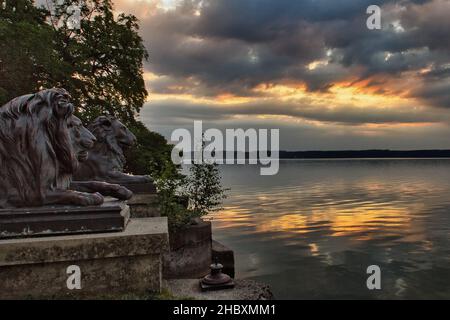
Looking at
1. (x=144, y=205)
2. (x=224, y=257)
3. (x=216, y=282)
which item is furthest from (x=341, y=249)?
(x=216, y=282)

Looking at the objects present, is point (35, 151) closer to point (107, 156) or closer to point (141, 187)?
point (107, 156)

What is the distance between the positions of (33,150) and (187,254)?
19.7ft

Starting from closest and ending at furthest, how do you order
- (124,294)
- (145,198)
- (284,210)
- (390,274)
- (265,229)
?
(124,294) < (145,198) < (390,274) < (265,229) < (284,210)

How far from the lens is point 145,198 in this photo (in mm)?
7859

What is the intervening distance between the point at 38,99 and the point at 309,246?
1651cm

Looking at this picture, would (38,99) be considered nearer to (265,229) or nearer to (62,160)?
(62,160)

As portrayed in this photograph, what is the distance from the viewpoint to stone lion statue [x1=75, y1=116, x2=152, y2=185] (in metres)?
7.70

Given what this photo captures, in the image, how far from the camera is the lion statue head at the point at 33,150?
14.4 feet

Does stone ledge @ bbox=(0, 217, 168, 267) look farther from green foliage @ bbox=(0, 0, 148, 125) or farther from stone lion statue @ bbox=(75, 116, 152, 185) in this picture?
green foliage @ bbox=(0, 0, 148, 125)

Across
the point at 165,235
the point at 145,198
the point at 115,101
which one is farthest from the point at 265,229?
the point at 165,235

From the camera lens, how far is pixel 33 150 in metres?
4.41
